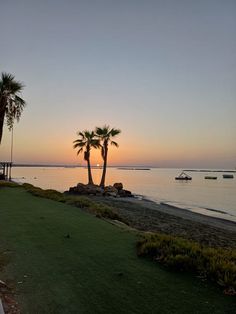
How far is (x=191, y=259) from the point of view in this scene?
5.88 meters

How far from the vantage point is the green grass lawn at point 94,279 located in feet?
13.6

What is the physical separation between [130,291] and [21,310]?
5.22 ft

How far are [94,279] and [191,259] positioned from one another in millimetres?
2020

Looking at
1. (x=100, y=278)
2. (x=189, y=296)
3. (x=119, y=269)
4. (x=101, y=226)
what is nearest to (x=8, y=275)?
(x=100, y=278)

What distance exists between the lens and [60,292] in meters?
4.54

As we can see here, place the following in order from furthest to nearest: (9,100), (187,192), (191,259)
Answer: (187,192) → (9,100) → (191,259)

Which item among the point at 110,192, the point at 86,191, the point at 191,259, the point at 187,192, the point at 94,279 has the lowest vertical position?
the point at 187,192

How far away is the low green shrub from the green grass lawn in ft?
0.84

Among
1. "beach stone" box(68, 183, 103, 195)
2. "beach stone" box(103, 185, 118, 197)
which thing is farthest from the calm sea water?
"beach stone" box(68, 183, 103, 195)

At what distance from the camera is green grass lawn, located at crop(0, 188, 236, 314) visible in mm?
4145

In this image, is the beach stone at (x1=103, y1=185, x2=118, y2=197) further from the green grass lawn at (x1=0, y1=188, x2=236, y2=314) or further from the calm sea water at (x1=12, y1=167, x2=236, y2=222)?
the green grass lawn at (x1=0, y1=188, x2=236, y2=314)

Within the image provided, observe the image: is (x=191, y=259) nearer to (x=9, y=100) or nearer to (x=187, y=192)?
(x=9, y=100)

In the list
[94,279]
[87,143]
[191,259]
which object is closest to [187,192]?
[87,143]

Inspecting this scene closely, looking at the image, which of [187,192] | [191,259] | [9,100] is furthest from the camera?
[187,192]
